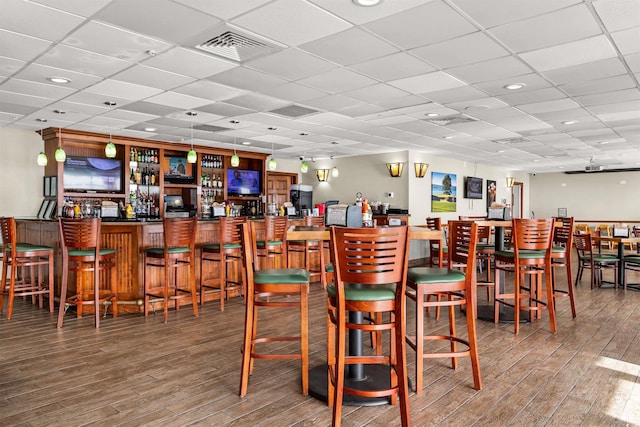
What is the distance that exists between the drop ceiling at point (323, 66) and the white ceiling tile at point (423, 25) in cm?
Result: 2

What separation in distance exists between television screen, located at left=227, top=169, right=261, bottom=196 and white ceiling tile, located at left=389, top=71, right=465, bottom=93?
6.36 metres

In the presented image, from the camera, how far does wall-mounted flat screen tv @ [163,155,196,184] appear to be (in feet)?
31.9

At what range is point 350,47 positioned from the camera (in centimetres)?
398

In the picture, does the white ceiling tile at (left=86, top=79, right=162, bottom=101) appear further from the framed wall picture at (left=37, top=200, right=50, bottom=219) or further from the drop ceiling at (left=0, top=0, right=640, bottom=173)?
the framed wall picture at (left=37, top=200, right=50, bottom=219)

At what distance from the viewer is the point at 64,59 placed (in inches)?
168

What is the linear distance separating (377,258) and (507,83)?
3645 mm

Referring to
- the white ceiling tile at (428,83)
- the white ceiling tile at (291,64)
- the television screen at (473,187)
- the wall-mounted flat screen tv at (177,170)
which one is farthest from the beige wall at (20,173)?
the television screen at (473,187)

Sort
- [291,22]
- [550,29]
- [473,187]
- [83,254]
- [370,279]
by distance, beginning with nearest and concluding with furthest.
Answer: [370,279] → [291,22] → [550,29] → [83,254] → [473,187]

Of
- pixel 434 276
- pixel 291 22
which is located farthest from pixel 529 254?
pixel 291 22

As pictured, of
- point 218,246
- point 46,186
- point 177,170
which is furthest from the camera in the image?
point 177,170

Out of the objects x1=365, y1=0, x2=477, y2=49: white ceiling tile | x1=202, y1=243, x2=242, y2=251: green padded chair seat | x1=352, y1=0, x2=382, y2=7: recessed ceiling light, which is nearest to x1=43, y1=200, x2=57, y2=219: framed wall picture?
x1=202, y1=243, x2=242, y2=251: green padded chair seat

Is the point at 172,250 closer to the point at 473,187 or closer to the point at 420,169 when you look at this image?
the point at 420,169

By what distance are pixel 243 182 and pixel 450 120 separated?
18.6 feet

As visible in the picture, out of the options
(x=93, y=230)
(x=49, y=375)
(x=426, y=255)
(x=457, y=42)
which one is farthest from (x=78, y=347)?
(x=426, y=255)
